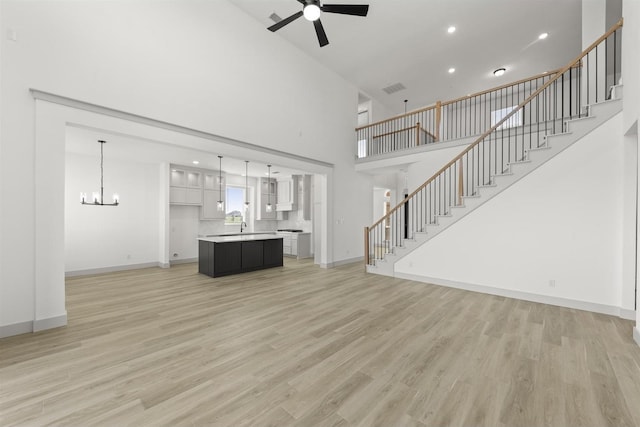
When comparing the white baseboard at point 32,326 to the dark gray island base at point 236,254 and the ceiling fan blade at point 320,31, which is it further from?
the ceiling fan blade at point 320,31

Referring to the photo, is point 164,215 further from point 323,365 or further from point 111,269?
point 323,365

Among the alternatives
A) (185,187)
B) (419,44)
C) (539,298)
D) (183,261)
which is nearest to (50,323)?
(183,261)

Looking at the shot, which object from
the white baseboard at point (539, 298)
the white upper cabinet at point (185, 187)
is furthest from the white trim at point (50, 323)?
the white baseboard at point (539, 298)

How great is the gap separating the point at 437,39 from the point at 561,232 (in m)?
5.39

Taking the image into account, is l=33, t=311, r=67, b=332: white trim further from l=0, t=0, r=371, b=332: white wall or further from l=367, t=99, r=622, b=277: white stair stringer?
l=367, t=99, r=622, b=277: white stair stringer

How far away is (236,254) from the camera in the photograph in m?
6.36

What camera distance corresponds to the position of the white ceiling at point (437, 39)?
546 cm

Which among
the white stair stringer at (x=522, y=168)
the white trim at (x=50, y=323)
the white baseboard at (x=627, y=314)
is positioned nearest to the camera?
the white trim at (x=50, y=323)

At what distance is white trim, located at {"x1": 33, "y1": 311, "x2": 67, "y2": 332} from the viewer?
10.2 feet

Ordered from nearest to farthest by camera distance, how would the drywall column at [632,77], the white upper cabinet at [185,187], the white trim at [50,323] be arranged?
the drywall column at [632,77], the white trim at [50,323], the white upper cabinet at [185,187]

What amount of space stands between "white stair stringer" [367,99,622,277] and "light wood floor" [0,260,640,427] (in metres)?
1.64

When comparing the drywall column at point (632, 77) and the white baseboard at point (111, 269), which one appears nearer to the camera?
the drywall column at point (632, 77)

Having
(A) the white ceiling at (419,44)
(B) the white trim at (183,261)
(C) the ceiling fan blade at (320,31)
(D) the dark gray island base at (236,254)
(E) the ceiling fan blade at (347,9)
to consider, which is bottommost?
(B) the white trim at (183,261)

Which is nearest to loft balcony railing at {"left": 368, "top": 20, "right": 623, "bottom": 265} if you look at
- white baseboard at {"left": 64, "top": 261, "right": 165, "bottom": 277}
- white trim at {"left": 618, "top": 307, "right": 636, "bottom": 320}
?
white trim at {"left": 618, "top": 307, "right": 636, "bottom": 320}
